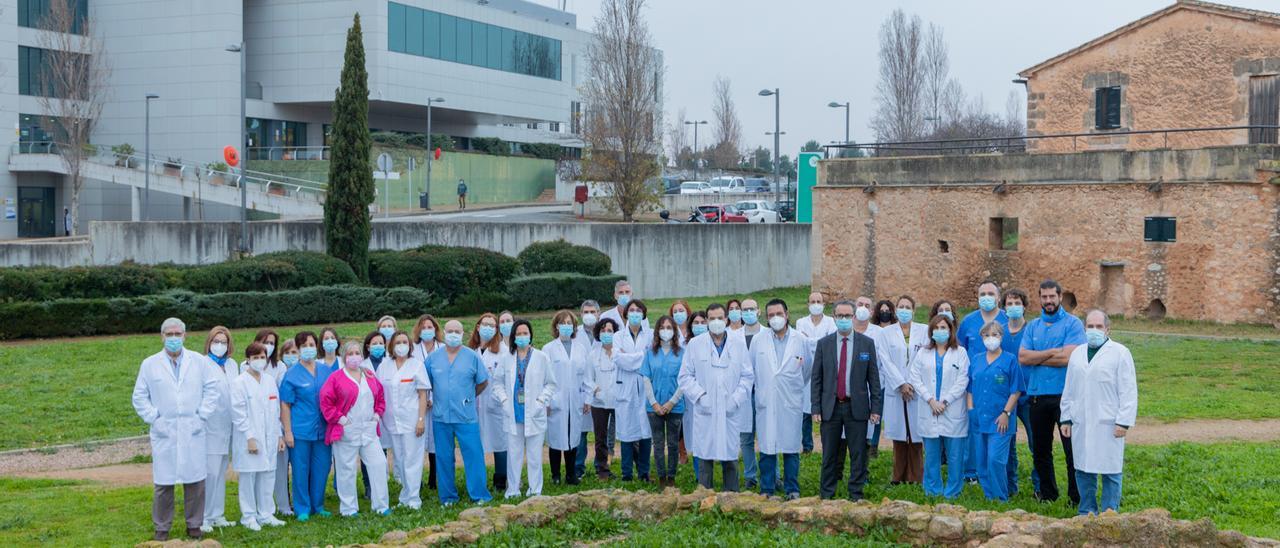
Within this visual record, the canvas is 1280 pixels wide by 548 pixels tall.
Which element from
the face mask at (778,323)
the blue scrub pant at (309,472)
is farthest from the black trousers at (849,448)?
the blue scrub pant at (309,472)

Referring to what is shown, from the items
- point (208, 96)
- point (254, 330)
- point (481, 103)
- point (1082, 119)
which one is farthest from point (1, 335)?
point (481, 103)

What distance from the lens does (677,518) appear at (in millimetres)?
10680

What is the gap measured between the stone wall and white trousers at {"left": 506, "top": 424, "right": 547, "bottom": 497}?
68.8 ft

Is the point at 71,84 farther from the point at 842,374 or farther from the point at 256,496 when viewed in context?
the point at 842,374

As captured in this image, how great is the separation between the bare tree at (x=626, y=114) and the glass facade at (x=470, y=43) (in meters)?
12.8

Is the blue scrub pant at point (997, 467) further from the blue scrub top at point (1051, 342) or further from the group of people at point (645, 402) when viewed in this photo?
the blue scrub top at point (1051, 342)

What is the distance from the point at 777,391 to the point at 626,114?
100 ft

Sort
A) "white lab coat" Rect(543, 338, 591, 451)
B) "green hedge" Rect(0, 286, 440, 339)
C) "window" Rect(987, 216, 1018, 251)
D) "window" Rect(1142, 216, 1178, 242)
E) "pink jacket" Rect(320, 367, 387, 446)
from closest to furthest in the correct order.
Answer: "pink jacket" Rect(320, 367, 387, 446)
"white lab coat" Rect(543, 338, 591, 451)
"green hedge" Rect(0, 286, 440, 339)
"window" Rect(1142, 216, 1178, 242)
"window" Rect(987, 216, 1018, 251)

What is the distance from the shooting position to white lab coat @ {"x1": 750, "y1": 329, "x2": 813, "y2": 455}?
12.2m

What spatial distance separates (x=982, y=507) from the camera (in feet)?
36.8

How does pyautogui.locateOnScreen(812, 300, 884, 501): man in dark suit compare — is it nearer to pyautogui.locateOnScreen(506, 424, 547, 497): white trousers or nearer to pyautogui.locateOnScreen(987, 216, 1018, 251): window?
pyautogui.locateOnScreen(506, 424, 547, 497): white trousers

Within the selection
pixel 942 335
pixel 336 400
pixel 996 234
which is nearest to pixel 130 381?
pixel 336 400

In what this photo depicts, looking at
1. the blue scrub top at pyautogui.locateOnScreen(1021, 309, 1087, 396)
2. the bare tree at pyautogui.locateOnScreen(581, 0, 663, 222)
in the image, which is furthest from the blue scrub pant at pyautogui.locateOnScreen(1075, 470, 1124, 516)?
the bare tree at pyautogui.locateOnScreen(581, 0, 663, 222)

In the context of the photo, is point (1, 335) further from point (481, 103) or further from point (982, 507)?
point (481, 103)
